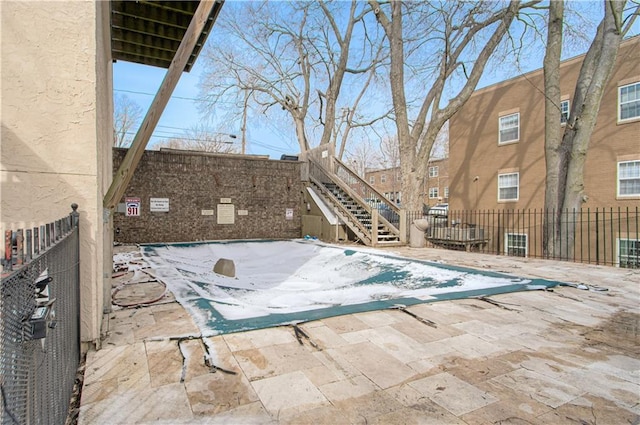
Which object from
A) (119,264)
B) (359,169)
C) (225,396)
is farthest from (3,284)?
(359,169)

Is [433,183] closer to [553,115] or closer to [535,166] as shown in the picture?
[535,166]

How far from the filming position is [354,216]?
11.5 m

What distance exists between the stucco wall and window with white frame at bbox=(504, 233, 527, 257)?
15.6 metres

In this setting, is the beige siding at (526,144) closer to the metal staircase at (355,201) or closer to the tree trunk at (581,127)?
the tree trunk at (581,127)

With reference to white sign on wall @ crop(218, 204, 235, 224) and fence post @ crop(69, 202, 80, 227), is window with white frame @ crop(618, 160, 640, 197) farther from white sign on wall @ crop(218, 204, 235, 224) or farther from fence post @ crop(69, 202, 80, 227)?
fence post @ crop(69, 202, 80, 227)

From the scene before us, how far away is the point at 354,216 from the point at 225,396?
9538mm

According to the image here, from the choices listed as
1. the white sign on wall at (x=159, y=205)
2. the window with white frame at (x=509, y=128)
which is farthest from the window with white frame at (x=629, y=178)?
the white sign on wall at (x=159, y=205)

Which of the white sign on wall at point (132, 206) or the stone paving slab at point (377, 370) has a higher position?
the white sign on wall at point (132, 206)

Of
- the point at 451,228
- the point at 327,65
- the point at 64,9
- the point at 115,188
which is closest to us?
the point at 64,9

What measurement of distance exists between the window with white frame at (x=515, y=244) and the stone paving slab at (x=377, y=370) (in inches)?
470

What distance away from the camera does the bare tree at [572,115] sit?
9.42m

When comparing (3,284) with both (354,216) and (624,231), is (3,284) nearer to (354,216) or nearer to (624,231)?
(354,216)

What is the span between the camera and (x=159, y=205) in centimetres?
1144

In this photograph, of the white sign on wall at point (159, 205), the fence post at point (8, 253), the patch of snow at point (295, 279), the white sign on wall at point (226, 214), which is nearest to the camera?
the fence post at point (8, 253)
